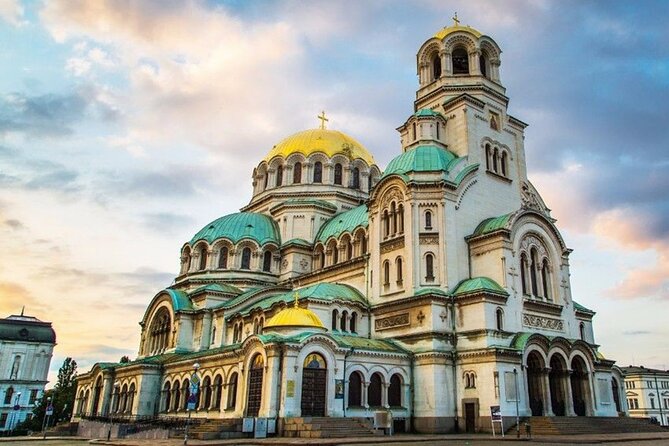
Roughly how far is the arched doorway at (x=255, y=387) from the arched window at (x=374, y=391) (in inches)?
236

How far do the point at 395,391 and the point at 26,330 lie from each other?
183 ft

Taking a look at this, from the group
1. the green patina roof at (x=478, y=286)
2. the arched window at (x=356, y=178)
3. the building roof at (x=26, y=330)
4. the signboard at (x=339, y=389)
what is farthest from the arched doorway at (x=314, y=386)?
the building roof at (x=26, y=330)

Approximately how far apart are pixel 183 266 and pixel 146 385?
13.0 metres

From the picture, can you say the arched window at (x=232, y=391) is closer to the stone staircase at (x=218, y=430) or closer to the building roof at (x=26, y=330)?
the stone staircase at (x=218, y=430)

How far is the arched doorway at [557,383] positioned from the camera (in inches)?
1294

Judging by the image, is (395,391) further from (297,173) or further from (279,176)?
(279,176)

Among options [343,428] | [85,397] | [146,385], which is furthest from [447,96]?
[85,397]

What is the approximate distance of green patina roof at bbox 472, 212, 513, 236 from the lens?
111ft

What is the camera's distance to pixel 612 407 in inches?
1417

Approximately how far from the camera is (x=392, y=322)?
34500mm

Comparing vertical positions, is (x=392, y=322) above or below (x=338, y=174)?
below

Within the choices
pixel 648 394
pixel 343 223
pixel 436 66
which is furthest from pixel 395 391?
pixel 648 394

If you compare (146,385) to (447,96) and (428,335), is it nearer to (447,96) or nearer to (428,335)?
(428,335)

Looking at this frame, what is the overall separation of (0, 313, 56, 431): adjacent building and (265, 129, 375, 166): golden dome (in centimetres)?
3876
